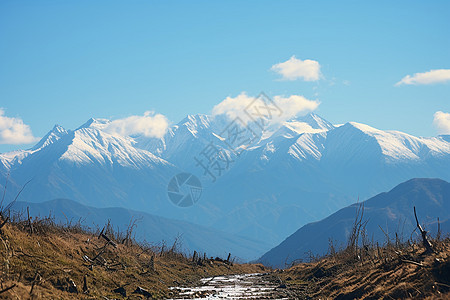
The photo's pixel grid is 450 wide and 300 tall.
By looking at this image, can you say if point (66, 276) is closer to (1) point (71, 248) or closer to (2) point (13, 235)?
(2) point (13, 235)

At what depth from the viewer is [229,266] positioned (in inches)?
2586

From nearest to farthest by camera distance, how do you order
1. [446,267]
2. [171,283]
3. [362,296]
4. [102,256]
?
[446,267] < [362,296] < [102,256] < [171,283]

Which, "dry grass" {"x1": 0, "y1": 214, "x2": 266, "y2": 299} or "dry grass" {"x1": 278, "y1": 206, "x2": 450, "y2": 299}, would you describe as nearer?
"dry grass" {"x1": 278, "y1": 206, "x2": 450, "y2": 299}

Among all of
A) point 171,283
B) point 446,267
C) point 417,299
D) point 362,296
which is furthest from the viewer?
point 171,283

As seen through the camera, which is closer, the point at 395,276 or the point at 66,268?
the point at 395,276

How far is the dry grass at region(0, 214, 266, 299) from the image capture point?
2084 cm

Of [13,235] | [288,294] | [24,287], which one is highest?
[13,235]

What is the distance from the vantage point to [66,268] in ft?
80.3

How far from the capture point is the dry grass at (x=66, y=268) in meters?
20.8

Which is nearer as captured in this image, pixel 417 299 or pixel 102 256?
pixel 417 299

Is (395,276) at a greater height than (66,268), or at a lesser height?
lesser

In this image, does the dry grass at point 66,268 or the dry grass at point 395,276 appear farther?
the dry grass at point 66,268

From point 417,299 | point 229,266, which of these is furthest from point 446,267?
point 229,266

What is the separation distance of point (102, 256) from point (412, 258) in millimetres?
18886
